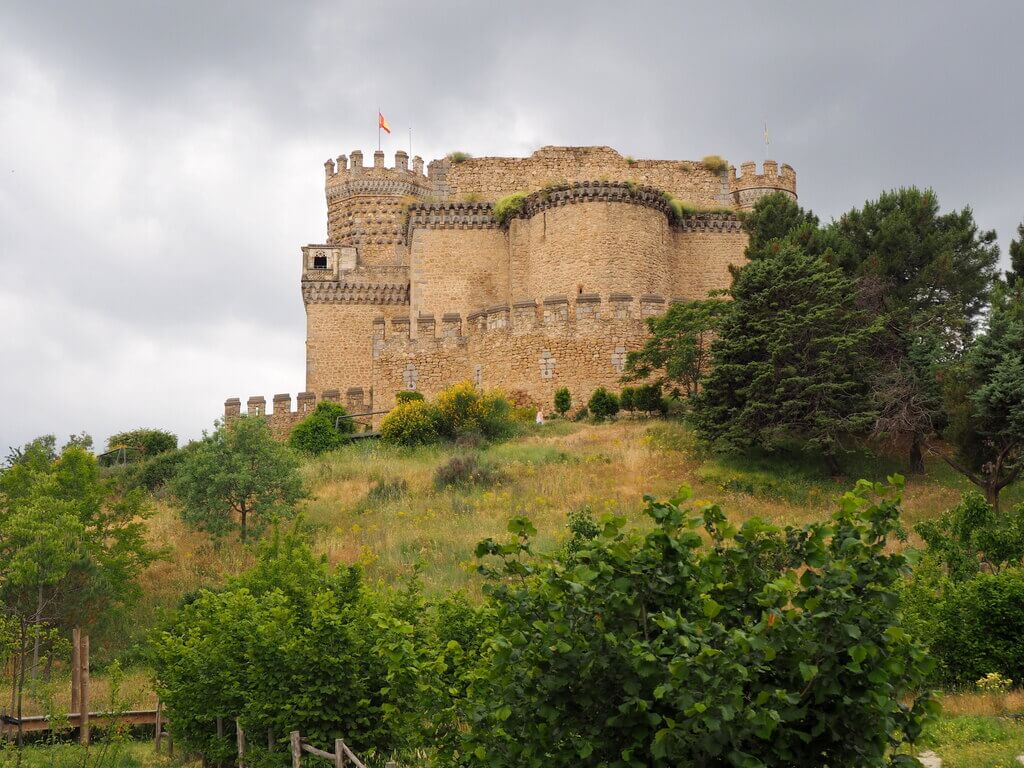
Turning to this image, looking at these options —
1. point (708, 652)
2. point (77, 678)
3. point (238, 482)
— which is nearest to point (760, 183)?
point (238, 482)

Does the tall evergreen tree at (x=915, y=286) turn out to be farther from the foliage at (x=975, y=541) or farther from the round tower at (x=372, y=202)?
the round tower at (x=372, y=202)

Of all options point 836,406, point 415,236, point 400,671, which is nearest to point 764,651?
point 400,671

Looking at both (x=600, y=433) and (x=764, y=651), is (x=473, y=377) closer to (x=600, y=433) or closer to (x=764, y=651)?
(x=600, y=433)

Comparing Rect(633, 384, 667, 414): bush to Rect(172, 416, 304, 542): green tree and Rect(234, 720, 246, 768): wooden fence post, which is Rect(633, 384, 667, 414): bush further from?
Rect(234, 720, 246, 768): wooden fence post

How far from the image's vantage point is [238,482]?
2238 cm

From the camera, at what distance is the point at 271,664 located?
1140 centimetres

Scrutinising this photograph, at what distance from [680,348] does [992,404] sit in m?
9.26

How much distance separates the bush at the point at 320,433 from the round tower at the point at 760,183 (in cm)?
1834

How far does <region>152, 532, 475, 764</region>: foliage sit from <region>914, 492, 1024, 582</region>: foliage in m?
7.97

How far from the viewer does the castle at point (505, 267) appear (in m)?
32.0

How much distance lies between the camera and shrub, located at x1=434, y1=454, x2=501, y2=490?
24.5 metres

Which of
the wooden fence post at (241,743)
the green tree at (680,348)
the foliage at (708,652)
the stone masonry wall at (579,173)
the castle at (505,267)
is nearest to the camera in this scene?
the foliage at (708,652)

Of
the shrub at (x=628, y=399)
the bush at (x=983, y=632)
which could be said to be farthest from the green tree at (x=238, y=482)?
the bush at (x=983, y=632)

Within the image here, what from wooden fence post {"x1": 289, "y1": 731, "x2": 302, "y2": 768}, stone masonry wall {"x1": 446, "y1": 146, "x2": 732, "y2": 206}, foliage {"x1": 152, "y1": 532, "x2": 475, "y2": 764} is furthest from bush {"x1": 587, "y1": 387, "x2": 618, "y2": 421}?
wooden fence post {"x1": 289, "y1": 731, "x2": 302, "y2": 768}
